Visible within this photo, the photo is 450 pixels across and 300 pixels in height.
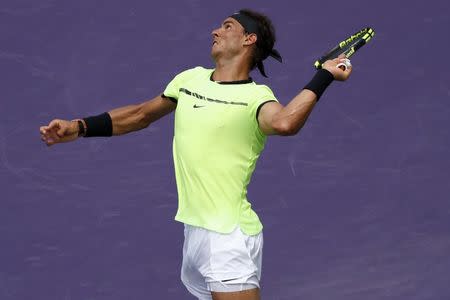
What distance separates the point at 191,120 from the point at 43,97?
3.12 metres

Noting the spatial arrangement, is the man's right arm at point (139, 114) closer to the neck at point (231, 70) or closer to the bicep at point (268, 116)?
the neck at point (231, 70)

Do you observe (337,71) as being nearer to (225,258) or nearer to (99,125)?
(225,258)

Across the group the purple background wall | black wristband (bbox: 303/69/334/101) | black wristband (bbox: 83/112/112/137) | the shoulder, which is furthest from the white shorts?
the purple background wall

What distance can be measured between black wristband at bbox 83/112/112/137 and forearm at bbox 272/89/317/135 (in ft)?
4.22

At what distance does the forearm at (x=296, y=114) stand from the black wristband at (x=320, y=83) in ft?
0.10

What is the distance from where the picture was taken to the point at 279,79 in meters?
11.8

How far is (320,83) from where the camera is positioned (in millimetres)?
8156

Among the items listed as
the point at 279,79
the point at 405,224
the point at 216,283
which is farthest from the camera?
the point at 279,79

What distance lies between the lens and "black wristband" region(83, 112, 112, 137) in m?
8.98

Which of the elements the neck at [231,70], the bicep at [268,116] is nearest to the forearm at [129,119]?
the neck at [231,70]

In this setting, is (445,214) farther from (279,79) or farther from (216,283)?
(216,283)

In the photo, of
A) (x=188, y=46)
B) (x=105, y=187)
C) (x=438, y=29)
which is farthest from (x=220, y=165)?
(x=438, y=29)

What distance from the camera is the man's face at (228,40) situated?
885 cm

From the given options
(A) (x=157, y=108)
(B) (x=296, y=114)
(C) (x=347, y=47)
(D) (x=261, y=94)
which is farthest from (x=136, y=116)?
(B) (x=296, y=114)
